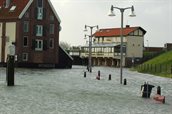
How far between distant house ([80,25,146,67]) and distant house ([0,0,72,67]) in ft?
172

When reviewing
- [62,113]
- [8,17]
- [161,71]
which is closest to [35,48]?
[8,17]

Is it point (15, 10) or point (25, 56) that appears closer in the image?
point (25, 56)

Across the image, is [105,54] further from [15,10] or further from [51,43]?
[15,10]

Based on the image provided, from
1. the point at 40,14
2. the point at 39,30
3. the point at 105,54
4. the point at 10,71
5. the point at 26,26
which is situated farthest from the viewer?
the point at 105,54

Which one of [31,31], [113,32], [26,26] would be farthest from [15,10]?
[113,32]

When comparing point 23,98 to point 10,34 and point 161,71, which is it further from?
point 10,34

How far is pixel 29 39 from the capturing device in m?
92.3

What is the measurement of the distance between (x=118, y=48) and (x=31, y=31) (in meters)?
58.6

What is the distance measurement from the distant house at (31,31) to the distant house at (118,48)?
5231 cm

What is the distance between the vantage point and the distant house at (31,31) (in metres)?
90.9

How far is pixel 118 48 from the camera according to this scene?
14750cm

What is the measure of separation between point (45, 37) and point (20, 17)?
725 centimetres

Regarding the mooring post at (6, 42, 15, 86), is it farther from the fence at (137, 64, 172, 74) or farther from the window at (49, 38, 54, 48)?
the window at (49, 38, 54, 48)

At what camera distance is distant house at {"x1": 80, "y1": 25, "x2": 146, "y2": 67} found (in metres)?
147
